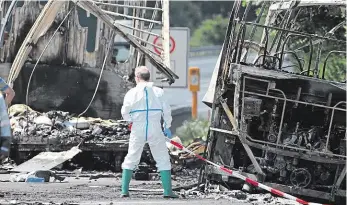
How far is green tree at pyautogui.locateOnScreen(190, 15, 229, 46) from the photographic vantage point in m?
56.2

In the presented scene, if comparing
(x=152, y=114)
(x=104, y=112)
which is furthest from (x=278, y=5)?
(x=104, y=112)

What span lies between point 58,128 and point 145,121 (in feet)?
18.5

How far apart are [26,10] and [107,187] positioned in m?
5.98

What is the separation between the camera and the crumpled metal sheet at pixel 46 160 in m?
16.8

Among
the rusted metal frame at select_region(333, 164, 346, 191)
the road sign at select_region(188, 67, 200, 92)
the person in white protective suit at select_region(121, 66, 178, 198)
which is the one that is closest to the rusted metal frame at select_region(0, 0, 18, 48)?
the person in white protective suit at select_region(121, 66, 178, 198)

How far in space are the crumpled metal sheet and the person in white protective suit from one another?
378cm

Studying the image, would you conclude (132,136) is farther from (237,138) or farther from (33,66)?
(33,66)

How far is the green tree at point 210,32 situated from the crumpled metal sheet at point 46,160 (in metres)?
38.3

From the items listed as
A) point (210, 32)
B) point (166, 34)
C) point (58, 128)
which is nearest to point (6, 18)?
point (58, 128)

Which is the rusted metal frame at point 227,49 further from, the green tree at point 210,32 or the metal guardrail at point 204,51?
the green tree at point 210,32

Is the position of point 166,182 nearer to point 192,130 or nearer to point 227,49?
point 227,49

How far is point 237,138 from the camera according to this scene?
14.2m

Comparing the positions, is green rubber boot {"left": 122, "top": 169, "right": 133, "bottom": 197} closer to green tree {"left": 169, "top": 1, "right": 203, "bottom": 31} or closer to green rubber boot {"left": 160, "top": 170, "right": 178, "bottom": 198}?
green rubber boot {"left": 160, "top": 170, "right": 178, "bottom": 198}

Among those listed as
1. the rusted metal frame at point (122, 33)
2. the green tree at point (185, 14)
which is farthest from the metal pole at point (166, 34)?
the green tree at point (185, 14)
